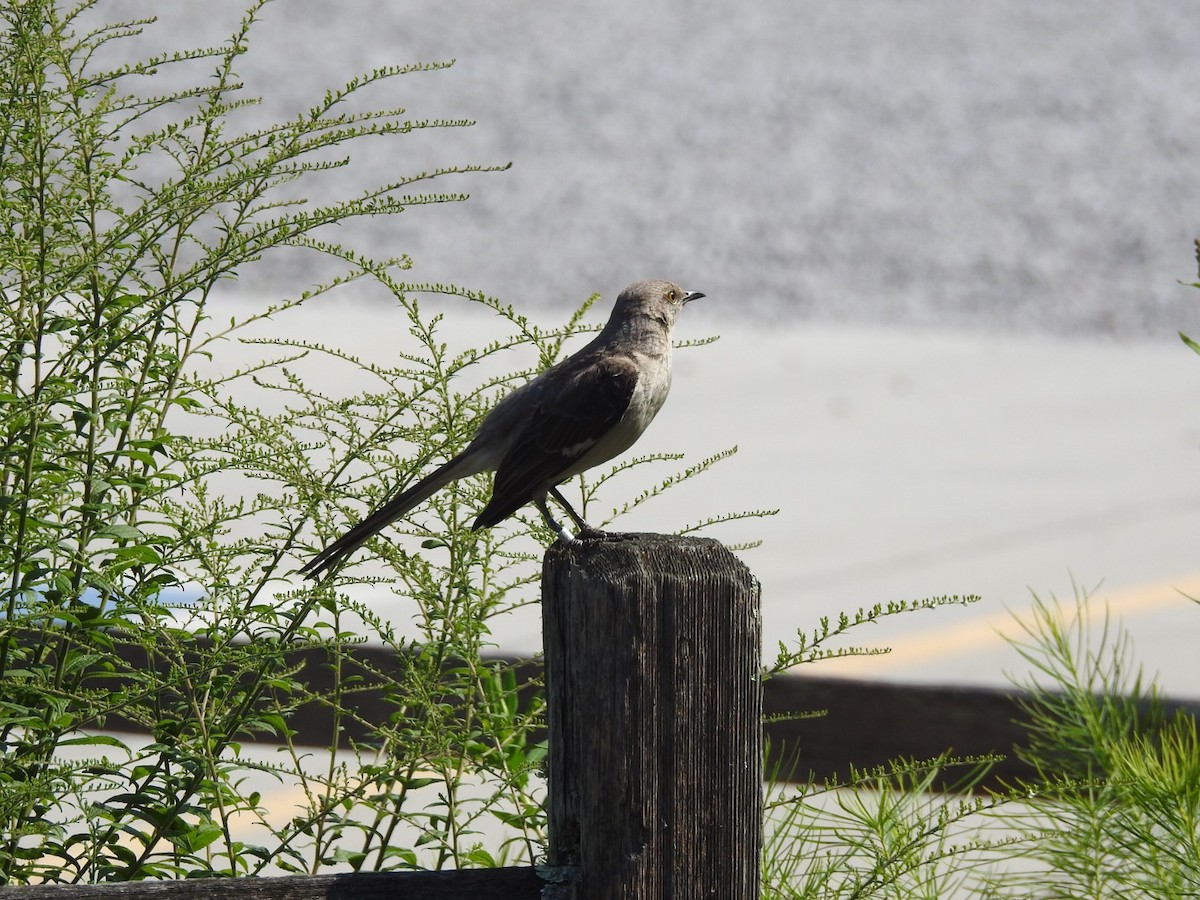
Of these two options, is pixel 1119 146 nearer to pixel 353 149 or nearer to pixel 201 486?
pixel 353 149

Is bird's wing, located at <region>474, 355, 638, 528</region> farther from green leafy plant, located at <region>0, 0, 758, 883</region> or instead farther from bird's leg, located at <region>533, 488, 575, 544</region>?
green leafy plant, located at <region>0, 0, 758, 883</region>

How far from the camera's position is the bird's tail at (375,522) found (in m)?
2.98

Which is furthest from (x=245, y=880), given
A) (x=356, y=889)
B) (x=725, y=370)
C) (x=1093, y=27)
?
(x=1093, y=27)

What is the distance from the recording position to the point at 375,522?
301cm

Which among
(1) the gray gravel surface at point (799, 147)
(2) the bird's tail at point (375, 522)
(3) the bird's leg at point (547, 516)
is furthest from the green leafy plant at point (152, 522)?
(1) the gray gravel surface at point (799, 147)

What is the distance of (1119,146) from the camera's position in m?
20.5

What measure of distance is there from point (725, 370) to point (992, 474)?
11.7 feet

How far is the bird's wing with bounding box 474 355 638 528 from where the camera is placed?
356 cm

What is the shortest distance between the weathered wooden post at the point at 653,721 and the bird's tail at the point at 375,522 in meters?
0.85

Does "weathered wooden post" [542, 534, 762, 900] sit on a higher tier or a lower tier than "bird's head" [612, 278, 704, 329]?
lower

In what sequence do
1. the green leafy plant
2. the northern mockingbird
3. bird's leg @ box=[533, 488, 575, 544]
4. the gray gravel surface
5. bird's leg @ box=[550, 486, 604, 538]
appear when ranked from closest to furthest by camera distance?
the green leafy plant → bird's leg @ box=[550, 486, 604, 538] → the northern mockingbird → bird's leg @ box=[533, 488, 575, 544] → the gray gravel surface

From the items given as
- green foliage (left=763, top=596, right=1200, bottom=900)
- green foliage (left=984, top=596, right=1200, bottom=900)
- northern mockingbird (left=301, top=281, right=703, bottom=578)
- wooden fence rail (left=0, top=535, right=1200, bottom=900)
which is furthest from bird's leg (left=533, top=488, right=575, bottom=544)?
wooden fence rail (left=0, top=535, right=1200, bottom=900)

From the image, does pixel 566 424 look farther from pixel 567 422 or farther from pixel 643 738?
pixel 643 738

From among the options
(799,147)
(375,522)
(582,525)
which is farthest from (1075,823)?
Result: (799,147)
